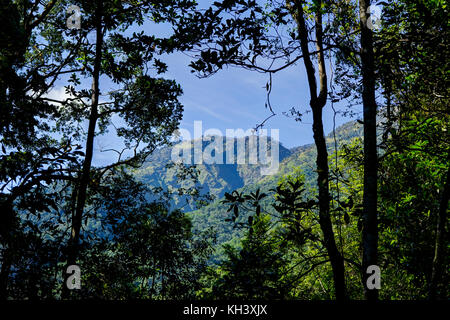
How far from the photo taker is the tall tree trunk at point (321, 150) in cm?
365

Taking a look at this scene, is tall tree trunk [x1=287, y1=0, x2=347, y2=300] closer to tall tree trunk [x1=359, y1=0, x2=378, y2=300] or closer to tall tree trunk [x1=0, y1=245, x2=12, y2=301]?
tall tree trunk [x1=359, y1=0, x2=378, y2=300]

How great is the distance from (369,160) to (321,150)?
794mm

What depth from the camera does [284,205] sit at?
11.7 feet

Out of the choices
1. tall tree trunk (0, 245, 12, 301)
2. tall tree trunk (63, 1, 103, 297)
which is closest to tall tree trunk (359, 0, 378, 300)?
tall tree trunk (63, 1, 103, 297)

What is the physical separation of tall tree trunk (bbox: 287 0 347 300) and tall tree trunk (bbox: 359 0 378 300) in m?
0.42

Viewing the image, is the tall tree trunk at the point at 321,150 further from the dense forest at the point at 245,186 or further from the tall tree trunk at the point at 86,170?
the tall tree trunk at the point at 86,170

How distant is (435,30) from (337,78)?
153 cm

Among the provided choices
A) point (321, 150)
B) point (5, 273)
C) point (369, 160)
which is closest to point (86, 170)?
point (5, 273)

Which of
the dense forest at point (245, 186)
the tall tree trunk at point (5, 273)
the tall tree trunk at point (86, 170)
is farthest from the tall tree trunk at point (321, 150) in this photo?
the tall tree trunk at point (5, 273)

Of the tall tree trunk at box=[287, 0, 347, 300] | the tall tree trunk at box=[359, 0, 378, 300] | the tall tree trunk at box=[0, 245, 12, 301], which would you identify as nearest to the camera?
the tall tree trunk at box=[359, 0, 378, 300]

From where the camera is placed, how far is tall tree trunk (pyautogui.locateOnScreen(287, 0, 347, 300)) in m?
3.65

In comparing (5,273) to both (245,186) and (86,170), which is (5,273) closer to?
(86,170)

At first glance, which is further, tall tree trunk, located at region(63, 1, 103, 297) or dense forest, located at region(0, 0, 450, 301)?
tall tree trunk, located at region(63, 1, 103, 297)

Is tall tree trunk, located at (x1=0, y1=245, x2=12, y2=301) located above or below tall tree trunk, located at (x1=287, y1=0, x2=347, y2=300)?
below
